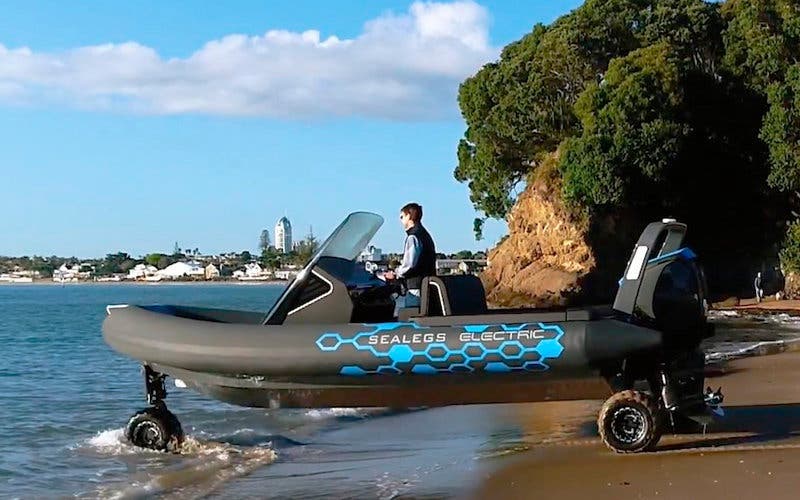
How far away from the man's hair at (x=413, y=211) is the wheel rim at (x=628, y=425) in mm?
2386

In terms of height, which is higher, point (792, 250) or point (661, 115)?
point (661, 115)

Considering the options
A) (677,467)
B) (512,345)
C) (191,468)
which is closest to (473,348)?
(512,345)

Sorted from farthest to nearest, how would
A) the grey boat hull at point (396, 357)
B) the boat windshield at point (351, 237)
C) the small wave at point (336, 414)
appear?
1. the small wave at point (336, 414)
2. the boat windshield at point (351, 237)
3. the grey boat hull at point (396, 357)

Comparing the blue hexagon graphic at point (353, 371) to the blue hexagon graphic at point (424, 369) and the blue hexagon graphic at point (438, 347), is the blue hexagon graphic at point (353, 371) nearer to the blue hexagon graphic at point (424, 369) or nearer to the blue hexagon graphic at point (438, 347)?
the blue hexagon graphic at point (424, 369)

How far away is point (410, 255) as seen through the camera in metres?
8.68

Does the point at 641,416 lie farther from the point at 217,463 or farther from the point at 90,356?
the point at 90,356

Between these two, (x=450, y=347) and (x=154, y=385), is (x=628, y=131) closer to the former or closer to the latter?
(x=154, y=385)

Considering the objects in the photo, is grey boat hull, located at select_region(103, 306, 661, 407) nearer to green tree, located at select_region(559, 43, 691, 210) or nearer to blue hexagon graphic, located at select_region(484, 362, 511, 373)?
blue hexagon graphic, located at select_region(484, 362, 511, 373)

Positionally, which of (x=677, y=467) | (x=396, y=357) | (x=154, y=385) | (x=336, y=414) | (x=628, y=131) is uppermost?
(x=628, y=131)

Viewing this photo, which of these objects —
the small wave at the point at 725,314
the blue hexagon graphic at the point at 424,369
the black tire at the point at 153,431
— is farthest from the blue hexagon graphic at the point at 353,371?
the small wave at the point at 725,314

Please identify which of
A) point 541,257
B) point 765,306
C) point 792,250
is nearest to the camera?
point 765,306

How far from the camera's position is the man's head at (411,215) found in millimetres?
8859

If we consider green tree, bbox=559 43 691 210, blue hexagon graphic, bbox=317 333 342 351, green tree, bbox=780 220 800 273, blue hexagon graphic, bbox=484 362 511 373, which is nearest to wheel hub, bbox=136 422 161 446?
blue hexagon graphic, bbox=317 333 342 351

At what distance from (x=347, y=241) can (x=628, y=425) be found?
3013mm
